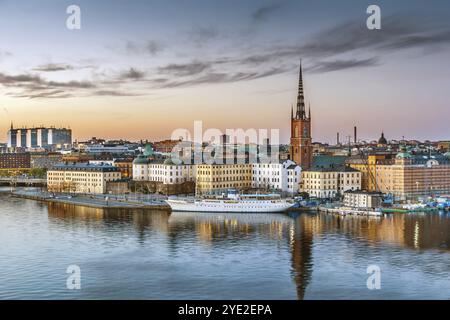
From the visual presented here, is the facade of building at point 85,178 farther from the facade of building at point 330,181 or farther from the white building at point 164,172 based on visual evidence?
the facade of building at point 330,181

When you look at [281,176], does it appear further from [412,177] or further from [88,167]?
[88,167]

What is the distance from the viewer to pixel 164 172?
60.0ft

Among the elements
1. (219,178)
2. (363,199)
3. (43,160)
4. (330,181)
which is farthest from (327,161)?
(43,160)

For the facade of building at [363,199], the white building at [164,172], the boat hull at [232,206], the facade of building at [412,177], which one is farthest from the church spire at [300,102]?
the boat hull at [232,206]

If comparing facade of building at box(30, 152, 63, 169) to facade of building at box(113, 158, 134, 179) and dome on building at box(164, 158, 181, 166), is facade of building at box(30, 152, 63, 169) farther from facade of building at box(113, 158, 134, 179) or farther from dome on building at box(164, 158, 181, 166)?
dome on building at box(164, 158, 181, 166)

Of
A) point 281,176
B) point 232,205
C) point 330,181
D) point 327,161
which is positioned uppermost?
point 327,161

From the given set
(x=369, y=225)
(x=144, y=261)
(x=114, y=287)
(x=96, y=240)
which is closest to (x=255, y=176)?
(x=369, y=225)

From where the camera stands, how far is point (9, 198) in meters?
18.2

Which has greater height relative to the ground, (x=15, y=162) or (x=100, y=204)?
(x=15, y=162)

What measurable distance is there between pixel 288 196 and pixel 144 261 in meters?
8.18

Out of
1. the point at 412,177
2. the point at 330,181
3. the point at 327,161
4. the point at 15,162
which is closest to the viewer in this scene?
the point at 330,181

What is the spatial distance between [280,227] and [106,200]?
587 cm
